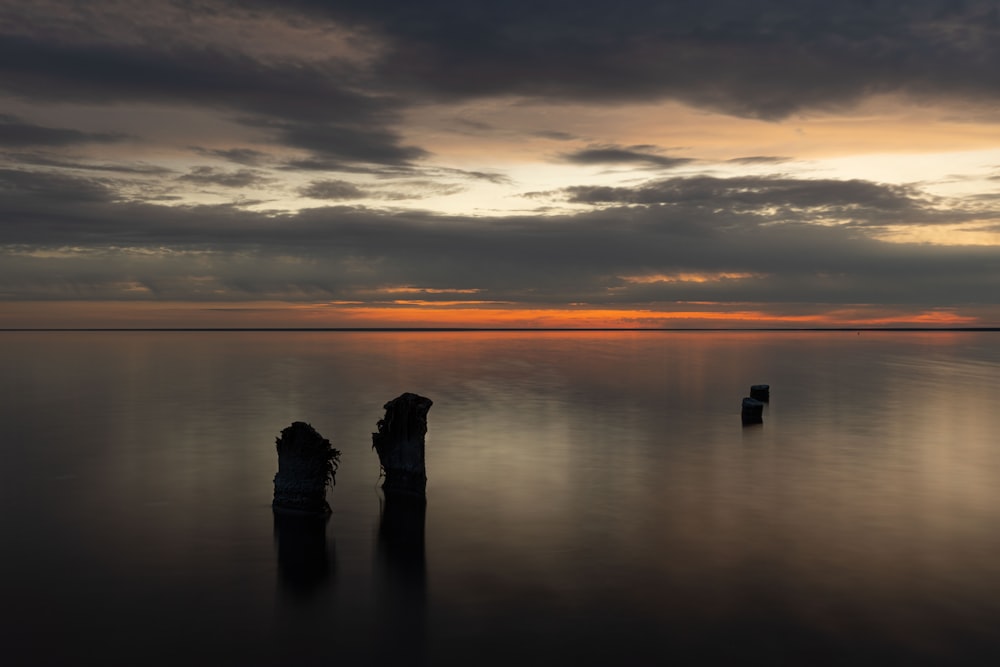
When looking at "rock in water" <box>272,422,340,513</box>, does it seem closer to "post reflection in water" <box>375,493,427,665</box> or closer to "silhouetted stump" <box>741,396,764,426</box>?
"post reflection in water" <box>375,493,427,665</box>

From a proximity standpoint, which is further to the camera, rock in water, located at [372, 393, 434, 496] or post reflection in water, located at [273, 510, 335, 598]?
rock in water, located at [372, 393, 434, 496]

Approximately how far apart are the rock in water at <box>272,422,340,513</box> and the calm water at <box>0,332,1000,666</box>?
0.78m

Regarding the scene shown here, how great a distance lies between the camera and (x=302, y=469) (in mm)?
21969

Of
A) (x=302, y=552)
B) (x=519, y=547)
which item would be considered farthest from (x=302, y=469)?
(x=519, y=547)

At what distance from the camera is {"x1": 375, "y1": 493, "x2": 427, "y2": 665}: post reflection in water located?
1382 cm

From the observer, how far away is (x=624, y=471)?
30.1 metres

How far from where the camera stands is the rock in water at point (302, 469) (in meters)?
21.1

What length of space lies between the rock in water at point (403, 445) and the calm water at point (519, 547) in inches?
42.3

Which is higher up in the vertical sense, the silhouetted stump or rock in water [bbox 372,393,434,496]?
rock in water [bbox 372,393,434,496]

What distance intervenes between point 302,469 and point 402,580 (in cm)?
608

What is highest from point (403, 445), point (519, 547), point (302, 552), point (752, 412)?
point (403, 445)

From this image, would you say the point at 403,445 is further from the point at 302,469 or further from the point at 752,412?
the point at 752,412

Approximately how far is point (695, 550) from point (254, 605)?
10.3 meters

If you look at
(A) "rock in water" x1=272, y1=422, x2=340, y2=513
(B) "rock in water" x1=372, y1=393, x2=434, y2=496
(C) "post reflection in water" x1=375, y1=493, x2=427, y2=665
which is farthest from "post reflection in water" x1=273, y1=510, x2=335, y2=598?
(B) "rock in water" x1=372, y1=393, x2=434, y2=496
